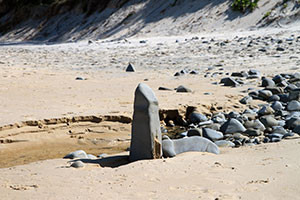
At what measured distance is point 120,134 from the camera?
5539mm

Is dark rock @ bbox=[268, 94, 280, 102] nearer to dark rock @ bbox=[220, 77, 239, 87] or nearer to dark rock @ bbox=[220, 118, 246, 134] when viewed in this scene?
dark rock @ bbox=[220, 77, 239, 87]

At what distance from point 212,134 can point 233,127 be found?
359 millimetres

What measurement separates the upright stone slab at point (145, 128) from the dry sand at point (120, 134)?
6.9 inches

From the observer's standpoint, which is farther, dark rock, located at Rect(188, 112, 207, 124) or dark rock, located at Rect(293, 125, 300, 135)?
dark rock, located at Rect(188, 112, 207, 124)

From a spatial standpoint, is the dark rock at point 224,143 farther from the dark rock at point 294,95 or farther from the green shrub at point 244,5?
the green shrub at point 244,5

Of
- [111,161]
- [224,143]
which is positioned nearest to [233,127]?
[224,143]

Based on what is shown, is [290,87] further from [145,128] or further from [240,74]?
[145,128]

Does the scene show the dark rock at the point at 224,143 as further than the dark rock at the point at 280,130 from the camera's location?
No

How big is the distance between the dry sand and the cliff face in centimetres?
413

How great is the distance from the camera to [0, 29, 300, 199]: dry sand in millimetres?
2871

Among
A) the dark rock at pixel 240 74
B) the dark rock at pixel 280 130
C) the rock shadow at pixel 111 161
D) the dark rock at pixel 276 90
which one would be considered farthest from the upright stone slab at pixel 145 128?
the dark rock at pixel 240 74

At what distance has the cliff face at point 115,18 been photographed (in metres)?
16.4

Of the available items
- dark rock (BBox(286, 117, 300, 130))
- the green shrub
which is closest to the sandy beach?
dark rock (BBox(286, 117, 300, 130))

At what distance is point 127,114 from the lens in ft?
19.5
